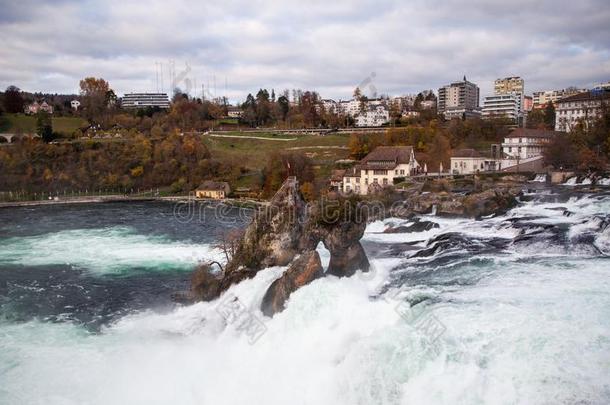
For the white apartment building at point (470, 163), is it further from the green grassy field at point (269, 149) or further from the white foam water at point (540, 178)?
the green grassy field at point (269, 149)

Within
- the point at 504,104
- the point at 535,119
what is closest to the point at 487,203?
the point at 535,119

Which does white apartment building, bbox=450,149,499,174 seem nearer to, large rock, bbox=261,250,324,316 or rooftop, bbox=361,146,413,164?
rooftop, bbox=361,146,413,164

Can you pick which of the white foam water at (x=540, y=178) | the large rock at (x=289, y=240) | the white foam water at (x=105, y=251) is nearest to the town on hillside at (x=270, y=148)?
the white foam water at (x=540, y=178)

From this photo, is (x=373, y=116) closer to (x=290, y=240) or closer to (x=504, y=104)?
(x=504, y=104)

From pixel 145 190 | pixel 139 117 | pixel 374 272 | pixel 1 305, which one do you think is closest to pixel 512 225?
pixel 374 272

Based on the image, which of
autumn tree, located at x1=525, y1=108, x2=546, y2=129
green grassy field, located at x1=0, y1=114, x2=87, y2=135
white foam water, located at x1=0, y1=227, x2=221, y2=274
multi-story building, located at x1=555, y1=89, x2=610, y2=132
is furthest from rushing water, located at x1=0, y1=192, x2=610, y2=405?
green grassy field, located at x1=0, y1=114, x2=87, y2=135

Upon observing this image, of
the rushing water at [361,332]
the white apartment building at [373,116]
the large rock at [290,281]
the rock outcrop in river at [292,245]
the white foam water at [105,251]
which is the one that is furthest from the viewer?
the white apartment building at [373,116]

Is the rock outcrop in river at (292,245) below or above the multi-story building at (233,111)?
below
